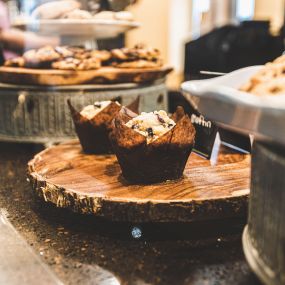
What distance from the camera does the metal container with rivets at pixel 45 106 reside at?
2410mm

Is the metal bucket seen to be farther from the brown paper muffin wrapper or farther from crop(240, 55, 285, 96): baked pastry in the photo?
the brown paper muffin wrapper

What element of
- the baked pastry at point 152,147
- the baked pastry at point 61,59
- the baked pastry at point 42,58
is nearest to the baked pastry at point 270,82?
the baked pastry at point 152,147

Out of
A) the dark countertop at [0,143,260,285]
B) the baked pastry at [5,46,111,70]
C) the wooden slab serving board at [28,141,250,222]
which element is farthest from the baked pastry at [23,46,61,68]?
the dark countertop at [0,143,260,285]

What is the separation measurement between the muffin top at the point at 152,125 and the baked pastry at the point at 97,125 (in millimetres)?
321

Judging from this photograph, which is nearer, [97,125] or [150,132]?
[150,132]

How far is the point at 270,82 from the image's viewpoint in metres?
0.94

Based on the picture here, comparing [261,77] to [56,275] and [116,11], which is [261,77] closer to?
[56,275]

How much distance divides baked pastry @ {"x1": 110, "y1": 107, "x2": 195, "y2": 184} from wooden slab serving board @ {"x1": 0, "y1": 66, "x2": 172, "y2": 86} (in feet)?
3.11

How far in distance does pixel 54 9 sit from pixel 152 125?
4.96 ft

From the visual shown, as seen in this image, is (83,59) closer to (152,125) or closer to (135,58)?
(135,58)

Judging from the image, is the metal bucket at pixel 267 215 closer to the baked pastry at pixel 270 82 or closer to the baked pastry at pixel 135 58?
the baked pastry at pixel 270 82

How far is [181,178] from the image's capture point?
1.54 meters

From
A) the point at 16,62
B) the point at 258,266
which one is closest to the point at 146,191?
the point at 258,266

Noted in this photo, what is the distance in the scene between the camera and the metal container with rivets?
241cm
